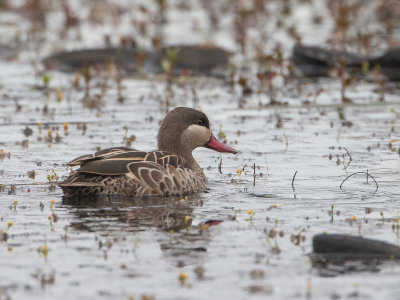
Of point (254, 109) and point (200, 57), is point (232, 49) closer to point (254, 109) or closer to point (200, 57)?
point (200, 57)

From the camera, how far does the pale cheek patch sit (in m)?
10.3

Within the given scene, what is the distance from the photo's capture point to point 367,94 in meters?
16.9

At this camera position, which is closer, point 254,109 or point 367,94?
point 254,109

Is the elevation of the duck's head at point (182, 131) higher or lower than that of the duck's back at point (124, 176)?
higher

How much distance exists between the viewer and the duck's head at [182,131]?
404 inches

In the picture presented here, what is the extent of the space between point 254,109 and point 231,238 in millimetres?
7985

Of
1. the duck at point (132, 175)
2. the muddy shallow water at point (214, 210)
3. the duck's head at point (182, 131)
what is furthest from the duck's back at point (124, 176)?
the duck's head at point (182, 131)

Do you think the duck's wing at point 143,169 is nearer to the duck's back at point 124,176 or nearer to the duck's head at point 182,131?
the duck's back at point 124,176

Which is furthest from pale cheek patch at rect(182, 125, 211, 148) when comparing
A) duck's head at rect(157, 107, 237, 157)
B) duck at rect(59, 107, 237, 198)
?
duck at rect(59, 107, 237, 198)

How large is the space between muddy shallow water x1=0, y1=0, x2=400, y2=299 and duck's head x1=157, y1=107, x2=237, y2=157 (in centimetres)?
52

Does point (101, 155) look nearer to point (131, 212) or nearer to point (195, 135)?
point (131, 212)

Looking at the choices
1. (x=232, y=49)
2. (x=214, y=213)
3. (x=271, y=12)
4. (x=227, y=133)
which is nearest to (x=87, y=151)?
(x=227, y=133)

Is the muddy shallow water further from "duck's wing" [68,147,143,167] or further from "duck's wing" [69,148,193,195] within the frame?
"duck's wing" [68,147,143,167]

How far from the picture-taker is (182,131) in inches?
405
